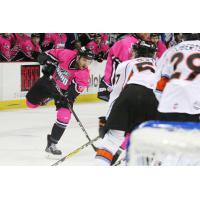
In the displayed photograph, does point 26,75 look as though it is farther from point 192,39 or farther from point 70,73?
point 192,39

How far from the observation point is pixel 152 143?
190 cm

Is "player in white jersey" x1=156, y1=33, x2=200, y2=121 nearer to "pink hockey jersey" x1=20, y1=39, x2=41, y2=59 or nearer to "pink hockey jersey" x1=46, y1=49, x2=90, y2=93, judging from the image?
"pink hockey jersey" x1=46, y1=49, x2=90, y2=93

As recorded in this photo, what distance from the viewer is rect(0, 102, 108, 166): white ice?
13.8 feet

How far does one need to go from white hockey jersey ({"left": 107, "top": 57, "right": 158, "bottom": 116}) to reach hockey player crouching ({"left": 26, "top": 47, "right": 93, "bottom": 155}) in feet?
3.54

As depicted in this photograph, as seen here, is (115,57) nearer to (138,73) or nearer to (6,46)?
(138,73)

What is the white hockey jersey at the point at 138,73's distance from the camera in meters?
3.23

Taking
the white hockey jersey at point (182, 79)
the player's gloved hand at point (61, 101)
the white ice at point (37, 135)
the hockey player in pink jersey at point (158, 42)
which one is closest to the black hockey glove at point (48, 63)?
the player's gloved hand at point (61, 101)

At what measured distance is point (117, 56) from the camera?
163 inches

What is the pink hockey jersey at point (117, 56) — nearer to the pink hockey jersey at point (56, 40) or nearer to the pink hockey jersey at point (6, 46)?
the pink hockey jersey at point (56, 40)

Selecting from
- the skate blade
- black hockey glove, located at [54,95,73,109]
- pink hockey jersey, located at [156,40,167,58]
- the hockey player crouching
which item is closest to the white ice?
the skate blade

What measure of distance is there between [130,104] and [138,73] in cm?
19

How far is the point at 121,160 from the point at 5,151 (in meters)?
1.04

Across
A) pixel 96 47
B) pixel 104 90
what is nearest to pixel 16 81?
pixel 96 47
